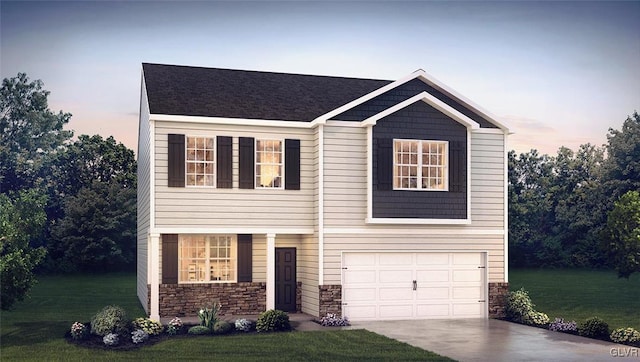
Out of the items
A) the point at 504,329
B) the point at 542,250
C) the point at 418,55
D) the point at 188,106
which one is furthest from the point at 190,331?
the point at 542,250

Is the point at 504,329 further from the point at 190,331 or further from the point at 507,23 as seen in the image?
the point at 507,23

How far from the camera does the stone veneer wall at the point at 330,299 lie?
68.4 feet

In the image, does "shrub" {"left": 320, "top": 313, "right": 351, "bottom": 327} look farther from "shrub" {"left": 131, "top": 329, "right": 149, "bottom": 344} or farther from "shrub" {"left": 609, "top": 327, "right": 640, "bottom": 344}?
"shrub" {"left": 609, "top": 327, "right": 640, "bottom": 344}

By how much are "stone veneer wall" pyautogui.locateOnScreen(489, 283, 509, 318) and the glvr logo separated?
5743 millimetres

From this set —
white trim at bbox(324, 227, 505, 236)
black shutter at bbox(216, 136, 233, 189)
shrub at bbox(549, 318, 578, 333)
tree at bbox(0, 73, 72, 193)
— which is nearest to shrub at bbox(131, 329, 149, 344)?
black shutter at bbox(216, 136, 233, 189)

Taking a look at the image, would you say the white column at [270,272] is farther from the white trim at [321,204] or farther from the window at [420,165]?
the window at [420,165]

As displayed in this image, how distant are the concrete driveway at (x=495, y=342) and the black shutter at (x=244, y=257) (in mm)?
3702

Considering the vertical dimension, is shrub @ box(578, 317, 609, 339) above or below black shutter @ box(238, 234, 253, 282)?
below

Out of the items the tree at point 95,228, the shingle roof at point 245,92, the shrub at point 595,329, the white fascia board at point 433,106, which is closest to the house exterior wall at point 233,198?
the shingle roof at point 245,92

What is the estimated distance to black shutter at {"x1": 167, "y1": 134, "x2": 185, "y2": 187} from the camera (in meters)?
20.8

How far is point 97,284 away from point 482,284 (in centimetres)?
2120

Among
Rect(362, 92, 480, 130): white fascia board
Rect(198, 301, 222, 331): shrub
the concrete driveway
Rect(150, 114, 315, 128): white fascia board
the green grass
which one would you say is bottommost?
the green grass

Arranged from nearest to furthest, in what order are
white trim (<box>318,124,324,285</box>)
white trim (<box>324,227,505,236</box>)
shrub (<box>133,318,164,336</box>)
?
shrub (<box>133,318,164,336</box>) → white trim (<box>318,124,324,285</box>) → white trim (<box>324,227,505,236</box>)

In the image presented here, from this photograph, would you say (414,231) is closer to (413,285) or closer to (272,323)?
(413,285)
